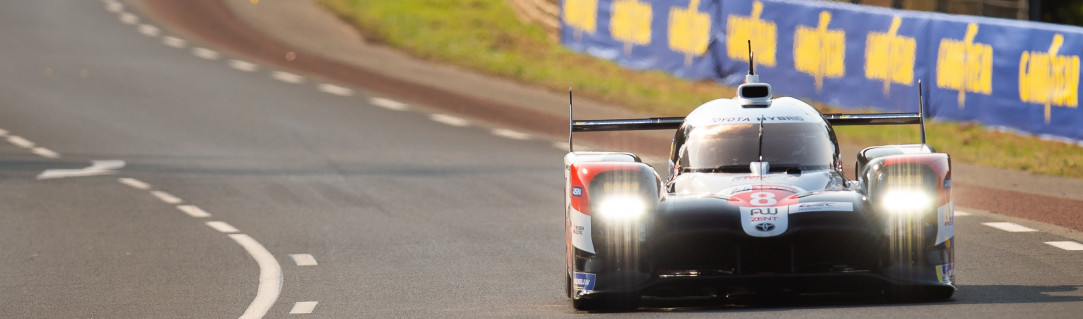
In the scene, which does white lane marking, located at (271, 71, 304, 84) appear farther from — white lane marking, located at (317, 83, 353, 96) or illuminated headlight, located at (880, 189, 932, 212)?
illuminated headlight, located at (880, 189, 932, 212)

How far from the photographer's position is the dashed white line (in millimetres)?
15047

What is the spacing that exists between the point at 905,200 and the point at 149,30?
1189 inches

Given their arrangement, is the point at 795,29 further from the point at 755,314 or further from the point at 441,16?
the point at 755,314

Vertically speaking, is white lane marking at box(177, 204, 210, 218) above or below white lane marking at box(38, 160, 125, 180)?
below

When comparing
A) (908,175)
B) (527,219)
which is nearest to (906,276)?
(908,175)

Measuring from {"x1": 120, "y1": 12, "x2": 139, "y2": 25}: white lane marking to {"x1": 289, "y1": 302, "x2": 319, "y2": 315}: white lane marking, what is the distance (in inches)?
1126

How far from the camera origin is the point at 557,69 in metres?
33.1

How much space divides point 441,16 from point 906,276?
29.4 m

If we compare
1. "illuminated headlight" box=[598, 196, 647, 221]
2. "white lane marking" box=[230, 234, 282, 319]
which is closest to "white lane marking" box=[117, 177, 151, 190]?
"white lane marking" box=[230, 234, 282, 319]

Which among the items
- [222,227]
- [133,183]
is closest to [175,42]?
[133,183]

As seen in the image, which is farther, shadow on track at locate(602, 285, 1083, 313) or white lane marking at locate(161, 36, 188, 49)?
white lane marking at locate(161, 36, 188, 49)

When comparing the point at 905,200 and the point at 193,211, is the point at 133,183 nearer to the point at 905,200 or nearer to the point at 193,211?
the point at 193,211

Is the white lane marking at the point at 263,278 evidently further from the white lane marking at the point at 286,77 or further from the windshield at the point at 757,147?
the white lane marking at the point at 286,77

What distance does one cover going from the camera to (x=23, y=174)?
22625 millimetres
